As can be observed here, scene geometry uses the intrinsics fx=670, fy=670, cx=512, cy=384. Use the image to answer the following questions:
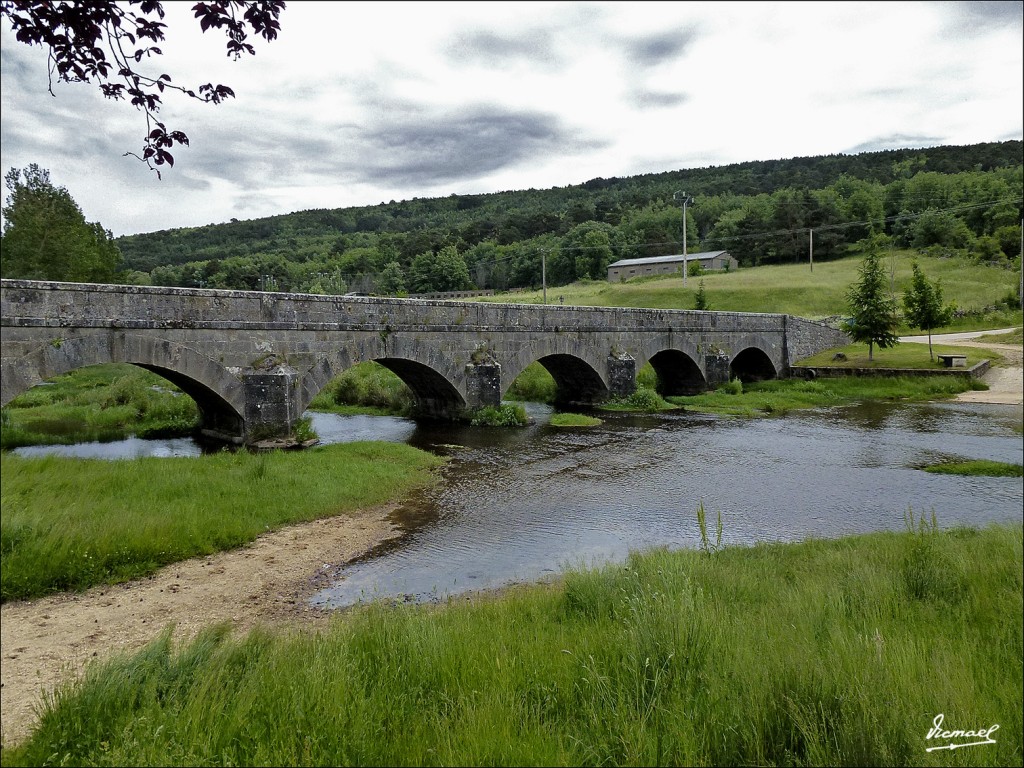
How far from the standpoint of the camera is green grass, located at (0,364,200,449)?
695 inches

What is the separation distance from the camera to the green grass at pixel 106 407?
17.7 metres

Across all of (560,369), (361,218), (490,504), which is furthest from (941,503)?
(361,218)

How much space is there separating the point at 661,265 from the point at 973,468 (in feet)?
207

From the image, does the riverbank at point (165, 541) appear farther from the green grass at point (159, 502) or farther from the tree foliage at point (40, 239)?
the tree foliage at point (40, 239)

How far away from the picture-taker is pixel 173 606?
6.48 meters

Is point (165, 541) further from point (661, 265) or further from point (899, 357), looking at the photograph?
point (661, 265)

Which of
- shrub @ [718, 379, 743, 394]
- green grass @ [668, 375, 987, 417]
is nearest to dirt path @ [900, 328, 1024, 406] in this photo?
green grass @ [668, 375, 987, 417]

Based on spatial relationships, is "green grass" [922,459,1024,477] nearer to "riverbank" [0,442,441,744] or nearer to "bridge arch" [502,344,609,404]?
"riverbank" [0,442,441,744]

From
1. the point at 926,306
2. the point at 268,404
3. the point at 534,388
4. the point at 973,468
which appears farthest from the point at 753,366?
the point at 268,404

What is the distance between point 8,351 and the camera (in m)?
11.2

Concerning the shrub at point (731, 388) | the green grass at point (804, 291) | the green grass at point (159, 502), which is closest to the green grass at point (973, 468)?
the green grass at point (159, 502)

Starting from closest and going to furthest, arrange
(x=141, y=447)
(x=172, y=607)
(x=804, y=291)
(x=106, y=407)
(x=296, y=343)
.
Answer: (x=172, y=607) < (x=141, y=447) < (x=296, y=343) < (x=106, y=407) < (x=804, y=291)

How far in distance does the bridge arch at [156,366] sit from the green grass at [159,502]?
221 centimetres

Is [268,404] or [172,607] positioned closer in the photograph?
[172,607]
